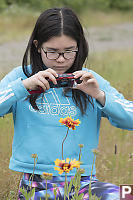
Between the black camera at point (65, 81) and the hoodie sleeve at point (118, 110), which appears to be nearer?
the black camera at point (65, 81)

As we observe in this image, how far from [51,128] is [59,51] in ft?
1.01

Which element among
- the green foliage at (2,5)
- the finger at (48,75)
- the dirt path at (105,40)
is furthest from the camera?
the green foliage at (2,5)

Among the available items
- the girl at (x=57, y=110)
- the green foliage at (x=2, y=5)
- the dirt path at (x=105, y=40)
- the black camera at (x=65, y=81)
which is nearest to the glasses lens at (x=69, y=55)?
the girl at (x=57, y=110)

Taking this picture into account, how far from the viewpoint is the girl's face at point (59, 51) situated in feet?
5.28

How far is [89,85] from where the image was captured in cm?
155

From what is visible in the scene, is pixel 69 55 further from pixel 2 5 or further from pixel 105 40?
pixel 2 5

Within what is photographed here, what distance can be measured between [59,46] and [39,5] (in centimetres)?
1071

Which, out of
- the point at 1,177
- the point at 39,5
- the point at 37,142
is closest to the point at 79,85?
the point at 37,142

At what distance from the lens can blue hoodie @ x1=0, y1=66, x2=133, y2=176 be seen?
168 cm

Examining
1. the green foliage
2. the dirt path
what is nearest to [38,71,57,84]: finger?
the dirt path

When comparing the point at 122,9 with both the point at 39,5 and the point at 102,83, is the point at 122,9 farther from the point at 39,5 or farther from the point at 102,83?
the point at 102,83

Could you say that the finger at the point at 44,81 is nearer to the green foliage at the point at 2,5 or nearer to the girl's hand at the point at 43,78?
the girl's hand at the point at 43,78

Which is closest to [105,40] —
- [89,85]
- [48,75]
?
[89,85]

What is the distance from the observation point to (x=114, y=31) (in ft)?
35.3
